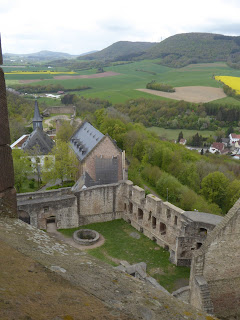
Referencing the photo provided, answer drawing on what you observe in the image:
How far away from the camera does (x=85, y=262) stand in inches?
175

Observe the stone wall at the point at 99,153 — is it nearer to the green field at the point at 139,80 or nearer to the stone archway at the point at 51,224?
the stone archway at the point at 51,224

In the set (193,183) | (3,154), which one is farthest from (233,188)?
(3,154)

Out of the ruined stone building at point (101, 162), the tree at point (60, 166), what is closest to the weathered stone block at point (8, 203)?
the ruined stone building at point (101, 162)

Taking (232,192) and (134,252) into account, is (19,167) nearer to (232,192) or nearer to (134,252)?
(134,252)

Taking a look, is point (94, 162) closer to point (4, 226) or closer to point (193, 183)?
point (193, 183)

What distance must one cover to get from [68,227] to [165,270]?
363 inches

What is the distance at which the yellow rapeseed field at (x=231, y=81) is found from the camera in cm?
10412

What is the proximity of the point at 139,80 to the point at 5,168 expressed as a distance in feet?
430

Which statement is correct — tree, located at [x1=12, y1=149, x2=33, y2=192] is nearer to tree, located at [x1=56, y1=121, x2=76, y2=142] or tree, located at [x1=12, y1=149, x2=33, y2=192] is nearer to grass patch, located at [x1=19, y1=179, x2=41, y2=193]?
grass patch, located at [x1=19, y1=179, x2=41, y2=193]

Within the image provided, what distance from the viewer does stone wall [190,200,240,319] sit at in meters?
12.6

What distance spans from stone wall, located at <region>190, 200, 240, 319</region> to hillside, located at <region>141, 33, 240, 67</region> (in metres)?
157

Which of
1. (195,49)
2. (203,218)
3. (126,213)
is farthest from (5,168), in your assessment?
(195,49)

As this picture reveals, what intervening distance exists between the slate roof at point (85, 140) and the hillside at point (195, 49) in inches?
5266

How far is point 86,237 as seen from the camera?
24.2 m
